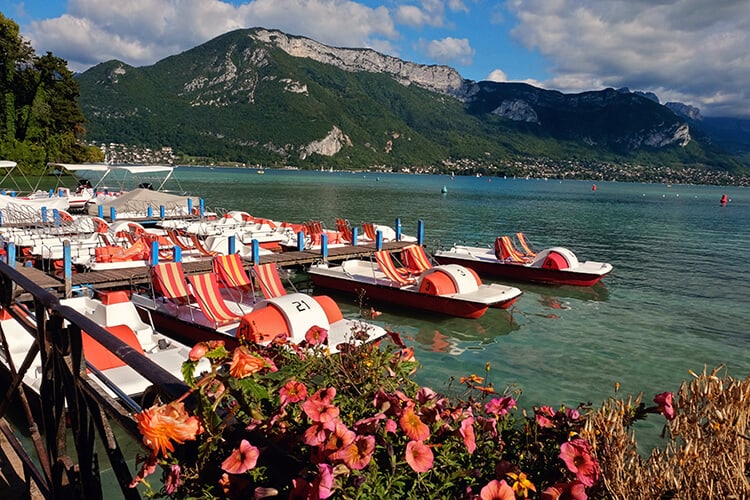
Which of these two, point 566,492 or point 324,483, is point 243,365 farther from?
point 566,492

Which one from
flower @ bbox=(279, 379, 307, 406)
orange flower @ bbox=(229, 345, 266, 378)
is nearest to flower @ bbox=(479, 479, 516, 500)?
flower @ bbox=(279, 379, 307, 406)

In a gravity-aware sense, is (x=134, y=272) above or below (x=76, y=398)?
below

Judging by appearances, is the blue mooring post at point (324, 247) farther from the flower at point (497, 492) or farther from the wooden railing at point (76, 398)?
the flower at point (497, 492)

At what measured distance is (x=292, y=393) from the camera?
69.5 inches

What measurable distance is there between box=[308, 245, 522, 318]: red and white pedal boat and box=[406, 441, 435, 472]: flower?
12047mm

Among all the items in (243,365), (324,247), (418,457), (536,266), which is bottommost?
(536,266)

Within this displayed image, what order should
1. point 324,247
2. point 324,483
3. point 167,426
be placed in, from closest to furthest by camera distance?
1. point 324,483
2. point 167,426
3. point 324,247

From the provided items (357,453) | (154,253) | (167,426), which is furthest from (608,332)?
(167,426)

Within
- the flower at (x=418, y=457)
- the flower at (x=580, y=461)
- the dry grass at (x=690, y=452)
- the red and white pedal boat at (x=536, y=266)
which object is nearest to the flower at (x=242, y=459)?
the flower at (x=418, y=457)

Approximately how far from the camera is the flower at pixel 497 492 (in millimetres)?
1524

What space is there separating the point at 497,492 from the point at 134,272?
15.6 metres

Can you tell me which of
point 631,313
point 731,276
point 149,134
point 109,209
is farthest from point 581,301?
point 149,134

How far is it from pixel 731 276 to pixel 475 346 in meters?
16.9

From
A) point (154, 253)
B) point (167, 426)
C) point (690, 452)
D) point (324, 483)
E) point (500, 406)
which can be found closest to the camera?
point (324, 483)
